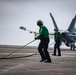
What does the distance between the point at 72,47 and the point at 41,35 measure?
4134 centimetres

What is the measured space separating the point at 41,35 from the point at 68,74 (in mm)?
5916

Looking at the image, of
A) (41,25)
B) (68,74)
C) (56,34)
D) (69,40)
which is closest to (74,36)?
(69,40)

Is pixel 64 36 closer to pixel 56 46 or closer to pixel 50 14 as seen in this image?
pixel 50 14

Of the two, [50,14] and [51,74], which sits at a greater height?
[50,14]

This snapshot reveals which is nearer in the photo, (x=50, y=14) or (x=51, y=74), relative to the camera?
(x=51, y=74)

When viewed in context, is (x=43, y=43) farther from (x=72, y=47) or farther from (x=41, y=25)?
(x=72, y=47)

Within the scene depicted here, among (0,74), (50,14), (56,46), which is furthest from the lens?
(50,14)

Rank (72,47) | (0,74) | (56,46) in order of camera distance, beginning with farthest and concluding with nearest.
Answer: (72,47) < (56,46) < (0,74)

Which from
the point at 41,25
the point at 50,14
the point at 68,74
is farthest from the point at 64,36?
the point at 68,74

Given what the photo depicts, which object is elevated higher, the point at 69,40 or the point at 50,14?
the point at 50,14

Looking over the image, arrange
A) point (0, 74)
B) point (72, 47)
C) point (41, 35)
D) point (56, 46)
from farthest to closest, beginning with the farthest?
point (72, 47) → point (56, 46) → point (41, 35) → point (0, 74)

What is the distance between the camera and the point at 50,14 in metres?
79.9

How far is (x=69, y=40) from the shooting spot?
5631cm

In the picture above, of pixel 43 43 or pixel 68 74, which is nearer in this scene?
pixel 68 74
